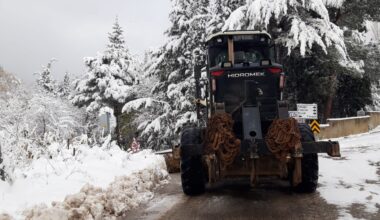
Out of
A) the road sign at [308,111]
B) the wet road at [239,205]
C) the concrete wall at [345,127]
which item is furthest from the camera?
the concrete wall at [345,127]

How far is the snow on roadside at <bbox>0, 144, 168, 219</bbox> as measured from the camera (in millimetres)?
5836

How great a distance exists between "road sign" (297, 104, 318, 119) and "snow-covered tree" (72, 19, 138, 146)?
1903 centimetres

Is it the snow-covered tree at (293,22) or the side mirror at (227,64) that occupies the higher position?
the snow-covered tree at (293,22)

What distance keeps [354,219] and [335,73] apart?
19828 millimetres

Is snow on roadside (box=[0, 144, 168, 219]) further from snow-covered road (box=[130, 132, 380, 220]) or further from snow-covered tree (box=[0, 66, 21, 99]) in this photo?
snow-covered tree (box=[0, 66, 21, 99])

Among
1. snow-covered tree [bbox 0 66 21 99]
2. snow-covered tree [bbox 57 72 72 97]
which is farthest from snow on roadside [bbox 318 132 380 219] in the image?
snow-covered tree [bbox 57 72 72 97]

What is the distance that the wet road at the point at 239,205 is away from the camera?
6434mm

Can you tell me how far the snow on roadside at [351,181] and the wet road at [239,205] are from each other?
30cm

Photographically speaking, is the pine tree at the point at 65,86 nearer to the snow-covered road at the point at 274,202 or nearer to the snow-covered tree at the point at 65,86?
the snow-covered tree at the point at 65,86

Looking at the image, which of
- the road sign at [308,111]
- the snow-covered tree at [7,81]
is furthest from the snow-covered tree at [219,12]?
the snow-covered tree at [7,81]

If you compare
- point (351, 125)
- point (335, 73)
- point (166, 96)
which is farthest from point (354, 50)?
point (166, 96)

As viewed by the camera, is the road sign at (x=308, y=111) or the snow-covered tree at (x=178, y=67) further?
the snow-covered tree at (x=178, y=67)

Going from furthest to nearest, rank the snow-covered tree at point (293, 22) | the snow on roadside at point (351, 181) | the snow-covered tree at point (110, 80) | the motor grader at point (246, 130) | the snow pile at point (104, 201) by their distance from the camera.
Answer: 1. the snow-covered tree at point (110, 80)
2. the snow-covered tree at point (293, 22)
3. the snow on roadside at point (351, 181)
4. the motor grader at point (246, 130)
5. the snow pile at point (104, 201)

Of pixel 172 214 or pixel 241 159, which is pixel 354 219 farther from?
pixel 172 214
